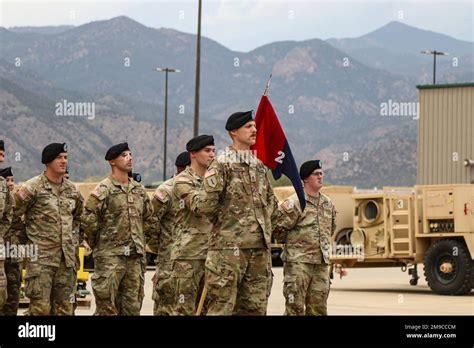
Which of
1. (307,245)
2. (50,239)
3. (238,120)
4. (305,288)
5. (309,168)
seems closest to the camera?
(238,120)

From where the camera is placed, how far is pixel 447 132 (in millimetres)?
40938

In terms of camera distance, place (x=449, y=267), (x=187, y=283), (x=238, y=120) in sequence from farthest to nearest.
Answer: (x=449, y=267)
(x=187, y=283)
(x=238, y=120)

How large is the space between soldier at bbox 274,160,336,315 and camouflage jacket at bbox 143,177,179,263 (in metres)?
1.07

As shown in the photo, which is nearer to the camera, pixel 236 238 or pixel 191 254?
pixel 236 238

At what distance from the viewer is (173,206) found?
1202 cm

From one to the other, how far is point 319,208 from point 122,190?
1972 mm

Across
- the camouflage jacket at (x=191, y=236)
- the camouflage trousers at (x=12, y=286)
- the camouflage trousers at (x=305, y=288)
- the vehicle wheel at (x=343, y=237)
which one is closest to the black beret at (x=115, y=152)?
the camouflage jacket at (x=191, y=236)

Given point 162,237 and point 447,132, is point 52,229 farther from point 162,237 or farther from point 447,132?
point 447,132

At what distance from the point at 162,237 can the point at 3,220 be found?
185cm

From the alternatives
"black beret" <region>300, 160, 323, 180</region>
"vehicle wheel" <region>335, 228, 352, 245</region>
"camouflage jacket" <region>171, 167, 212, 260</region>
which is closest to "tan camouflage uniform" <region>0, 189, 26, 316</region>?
"camouflage jacket" <region>171, 167, 212, 260</region>

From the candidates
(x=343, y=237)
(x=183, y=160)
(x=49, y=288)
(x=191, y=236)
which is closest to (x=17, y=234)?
(x=49, y=288)

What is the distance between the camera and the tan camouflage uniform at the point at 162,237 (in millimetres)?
11648
